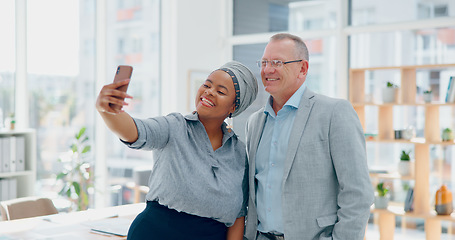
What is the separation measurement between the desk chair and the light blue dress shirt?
197cm

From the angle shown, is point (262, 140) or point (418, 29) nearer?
point (262, 140)

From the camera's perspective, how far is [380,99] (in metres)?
5.38

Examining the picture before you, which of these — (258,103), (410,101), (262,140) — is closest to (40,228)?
(262,140)

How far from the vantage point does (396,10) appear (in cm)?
543

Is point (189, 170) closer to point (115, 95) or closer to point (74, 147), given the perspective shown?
point (115, 95)

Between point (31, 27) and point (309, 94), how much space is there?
394cm

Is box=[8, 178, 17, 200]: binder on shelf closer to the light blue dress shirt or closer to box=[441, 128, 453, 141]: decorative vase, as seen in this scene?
the light blue dress shirt

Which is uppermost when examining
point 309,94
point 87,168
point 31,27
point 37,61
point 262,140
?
point 31,27

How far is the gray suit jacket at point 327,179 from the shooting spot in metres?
1.88

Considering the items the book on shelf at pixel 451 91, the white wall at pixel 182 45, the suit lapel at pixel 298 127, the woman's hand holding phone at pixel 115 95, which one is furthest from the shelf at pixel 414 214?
the woman's hand holding phone at pixel 115 95

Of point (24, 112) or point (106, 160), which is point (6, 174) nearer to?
point (24, 112)

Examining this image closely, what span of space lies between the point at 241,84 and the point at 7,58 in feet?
12.3

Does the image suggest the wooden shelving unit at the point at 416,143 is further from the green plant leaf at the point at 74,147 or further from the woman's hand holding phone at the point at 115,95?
the woman's hand holding phone at the point at 115,95

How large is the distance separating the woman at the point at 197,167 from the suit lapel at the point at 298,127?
21 cm
